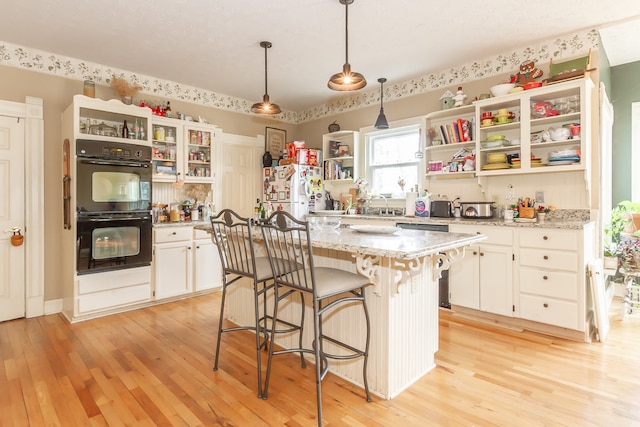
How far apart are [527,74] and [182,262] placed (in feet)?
13.4

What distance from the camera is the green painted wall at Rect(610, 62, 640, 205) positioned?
370cm

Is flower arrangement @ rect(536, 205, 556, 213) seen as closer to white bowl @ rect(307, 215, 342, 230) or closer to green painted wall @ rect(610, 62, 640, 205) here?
green painted wall @ rect(610, 62, 640, 205)

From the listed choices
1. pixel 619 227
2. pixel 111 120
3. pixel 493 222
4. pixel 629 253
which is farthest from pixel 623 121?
pixel 111 120

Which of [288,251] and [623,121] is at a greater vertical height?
[623,121]

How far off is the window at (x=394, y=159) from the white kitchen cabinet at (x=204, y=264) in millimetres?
2261

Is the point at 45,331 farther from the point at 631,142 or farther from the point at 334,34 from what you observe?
the point at 631,142

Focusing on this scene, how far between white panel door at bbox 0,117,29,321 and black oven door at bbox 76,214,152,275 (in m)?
0.69

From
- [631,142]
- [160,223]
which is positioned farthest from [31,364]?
[631,142]

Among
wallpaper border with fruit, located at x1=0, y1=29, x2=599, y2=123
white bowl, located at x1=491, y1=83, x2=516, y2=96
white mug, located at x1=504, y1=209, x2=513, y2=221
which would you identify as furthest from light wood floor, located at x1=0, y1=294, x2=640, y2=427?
wallpaper border with fruit, located at x1=0, y1=29, x2=599, y2=123

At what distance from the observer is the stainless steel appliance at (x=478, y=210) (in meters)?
3.43

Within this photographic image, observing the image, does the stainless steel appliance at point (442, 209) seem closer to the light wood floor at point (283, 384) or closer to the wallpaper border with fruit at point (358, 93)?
the light wood floor at point (283, 384)

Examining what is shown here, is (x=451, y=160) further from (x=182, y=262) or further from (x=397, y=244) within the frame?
(x=182, y=262)

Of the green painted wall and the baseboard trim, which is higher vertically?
the green painted wall

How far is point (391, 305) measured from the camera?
193cm
